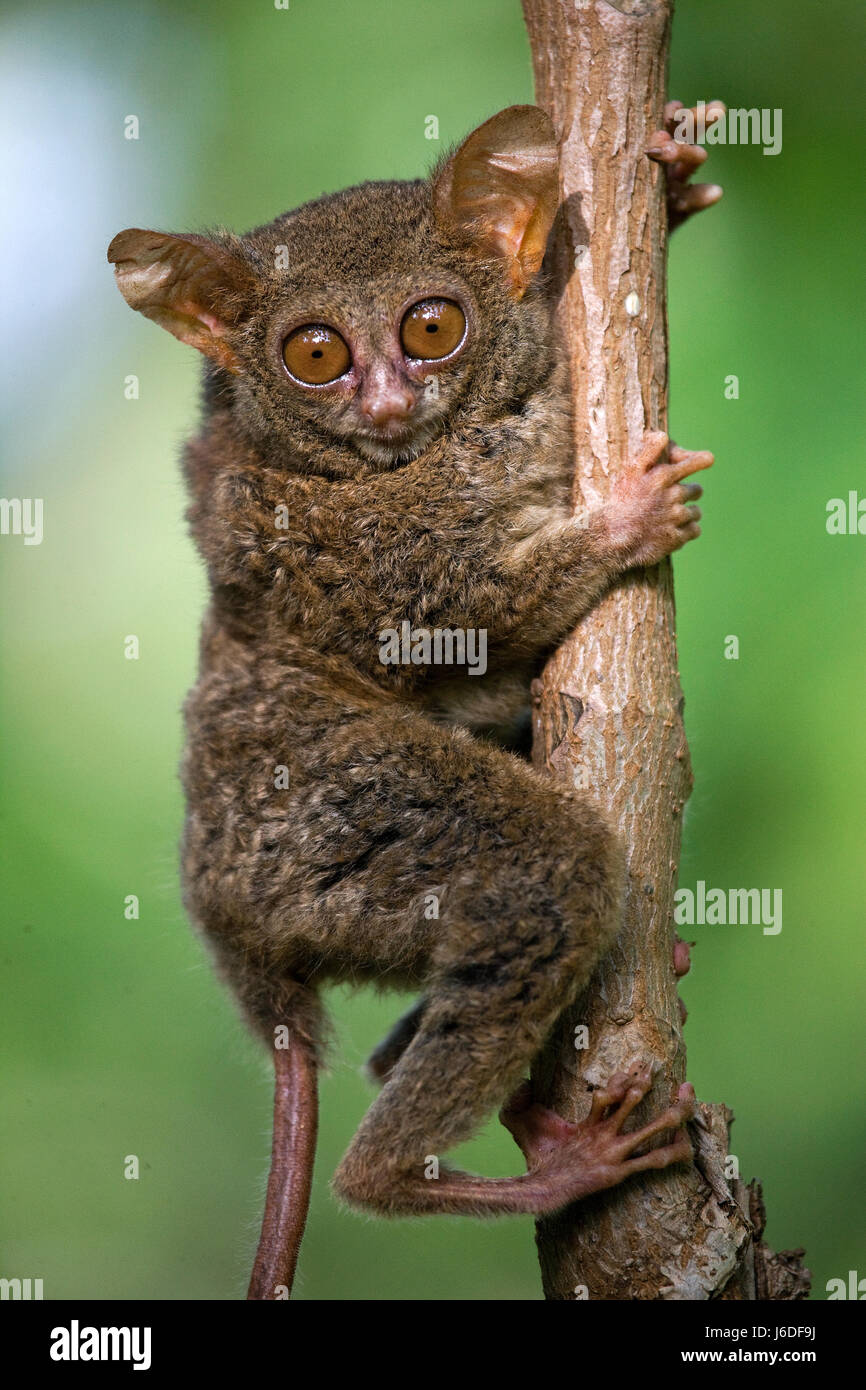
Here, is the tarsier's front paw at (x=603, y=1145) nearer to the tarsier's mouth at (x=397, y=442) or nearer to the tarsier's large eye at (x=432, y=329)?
the tarsier's mouth at (x=397, y=442)

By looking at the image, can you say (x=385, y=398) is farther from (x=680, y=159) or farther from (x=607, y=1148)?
(x=607, y=1148)

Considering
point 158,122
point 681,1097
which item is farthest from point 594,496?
point 158,122

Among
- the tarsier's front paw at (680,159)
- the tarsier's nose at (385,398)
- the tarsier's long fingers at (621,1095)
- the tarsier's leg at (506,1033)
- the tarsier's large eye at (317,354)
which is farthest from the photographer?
the tarsier's front paw at (680,159)

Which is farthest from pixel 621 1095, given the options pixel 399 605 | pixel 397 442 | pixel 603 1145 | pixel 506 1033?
pixel 397 442

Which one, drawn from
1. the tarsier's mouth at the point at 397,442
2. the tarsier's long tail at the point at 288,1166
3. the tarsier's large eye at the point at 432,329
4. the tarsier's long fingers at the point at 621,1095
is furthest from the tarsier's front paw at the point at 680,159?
the tarsier's long tail at the point at 288,1166

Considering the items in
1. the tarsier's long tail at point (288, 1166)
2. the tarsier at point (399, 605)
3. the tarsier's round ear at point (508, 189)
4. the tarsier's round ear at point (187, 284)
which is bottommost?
the tarsier's long tail at point (288, 1166)

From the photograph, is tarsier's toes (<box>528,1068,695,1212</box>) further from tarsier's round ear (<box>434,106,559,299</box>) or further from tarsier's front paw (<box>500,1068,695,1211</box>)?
tarsier's round ear (<box>434,106,559,299</box>)
